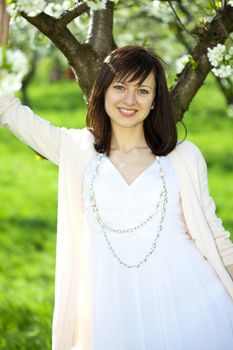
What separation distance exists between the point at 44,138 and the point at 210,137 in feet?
41.5

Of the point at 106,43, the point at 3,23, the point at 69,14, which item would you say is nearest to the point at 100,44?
the point at 106,43

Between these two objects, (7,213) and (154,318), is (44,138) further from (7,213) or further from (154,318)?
(7,213)

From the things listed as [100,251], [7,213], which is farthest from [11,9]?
[7,213]

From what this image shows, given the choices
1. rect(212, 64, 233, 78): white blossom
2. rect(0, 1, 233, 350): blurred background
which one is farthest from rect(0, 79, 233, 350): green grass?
rect(212, 64, 233, 78): white blossom

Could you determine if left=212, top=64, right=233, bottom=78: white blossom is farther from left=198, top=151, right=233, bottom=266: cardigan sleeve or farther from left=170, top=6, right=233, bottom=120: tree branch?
left=198, top=151, right=233, bottom=266: cardigan sleeve

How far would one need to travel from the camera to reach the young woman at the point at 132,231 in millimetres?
2982

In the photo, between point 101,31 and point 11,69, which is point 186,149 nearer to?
point 101,31

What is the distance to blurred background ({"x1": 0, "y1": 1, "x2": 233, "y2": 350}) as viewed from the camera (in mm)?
5219

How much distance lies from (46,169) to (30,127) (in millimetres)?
10587

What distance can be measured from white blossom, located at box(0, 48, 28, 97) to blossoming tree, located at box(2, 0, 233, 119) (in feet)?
3.28

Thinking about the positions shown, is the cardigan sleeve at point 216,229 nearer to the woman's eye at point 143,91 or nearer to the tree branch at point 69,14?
the woman's eye at point 143,91

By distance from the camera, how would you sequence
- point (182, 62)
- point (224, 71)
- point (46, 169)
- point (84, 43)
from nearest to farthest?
point (224, 71) < point (84, 43) < point (182, 62) < point (46, 169)

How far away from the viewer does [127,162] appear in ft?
10.3

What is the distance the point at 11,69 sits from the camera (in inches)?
79.4
